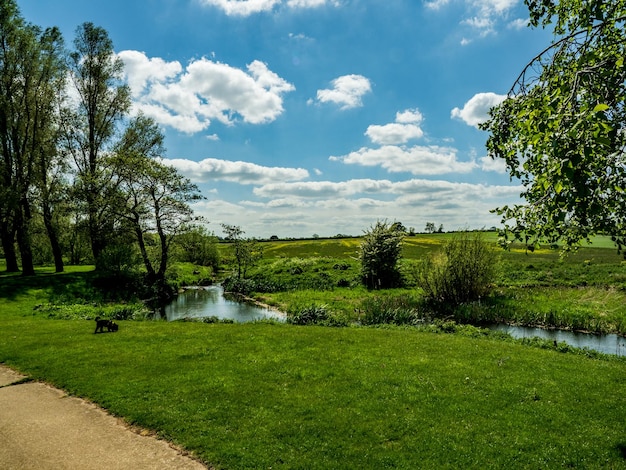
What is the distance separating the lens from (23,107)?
34.5m

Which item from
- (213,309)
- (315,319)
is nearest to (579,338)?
(315,319)

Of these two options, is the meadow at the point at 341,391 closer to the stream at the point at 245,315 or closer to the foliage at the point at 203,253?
the stream at the point at 245,315

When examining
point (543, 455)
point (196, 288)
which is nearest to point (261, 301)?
point (196, 288)

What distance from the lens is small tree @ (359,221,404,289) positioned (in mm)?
43281

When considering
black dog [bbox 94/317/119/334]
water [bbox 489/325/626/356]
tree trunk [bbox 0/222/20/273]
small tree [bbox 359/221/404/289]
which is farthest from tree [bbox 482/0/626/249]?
tree trunk [bbox 0/222/20/273]

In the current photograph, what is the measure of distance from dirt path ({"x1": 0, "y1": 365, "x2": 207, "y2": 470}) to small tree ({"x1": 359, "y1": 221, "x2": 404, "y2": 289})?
116 feet

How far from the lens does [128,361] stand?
1433 centimetres

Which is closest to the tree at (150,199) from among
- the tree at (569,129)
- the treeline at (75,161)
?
the treeline at (75,161)

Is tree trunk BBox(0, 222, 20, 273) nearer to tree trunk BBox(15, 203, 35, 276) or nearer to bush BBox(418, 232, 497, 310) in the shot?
tree trunk BBox(15, 203, 35, 276)

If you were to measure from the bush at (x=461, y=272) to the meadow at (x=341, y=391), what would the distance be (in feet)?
38.2

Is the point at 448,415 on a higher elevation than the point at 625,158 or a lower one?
lower

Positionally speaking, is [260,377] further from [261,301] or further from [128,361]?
[261,301]

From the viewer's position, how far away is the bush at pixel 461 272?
3247cm

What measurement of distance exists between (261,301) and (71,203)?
861 inches
